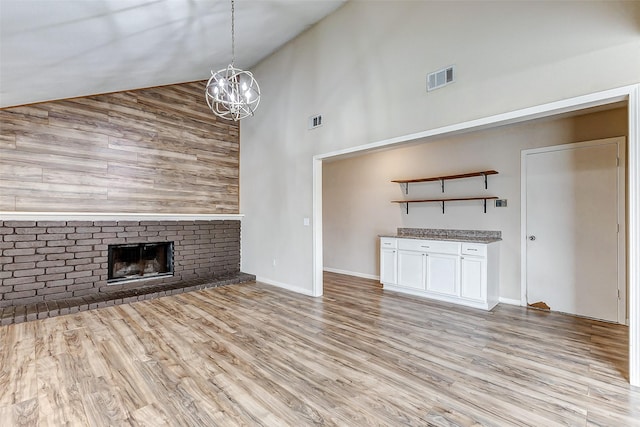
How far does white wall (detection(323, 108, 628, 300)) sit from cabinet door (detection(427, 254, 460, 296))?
2.44 ft

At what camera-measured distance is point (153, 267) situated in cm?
541

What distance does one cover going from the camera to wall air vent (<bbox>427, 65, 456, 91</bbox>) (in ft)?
11.1

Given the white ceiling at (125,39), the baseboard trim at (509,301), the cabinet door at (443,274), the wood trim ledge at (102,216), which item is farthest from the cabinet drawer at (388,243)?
the white ceiling at (125,39)

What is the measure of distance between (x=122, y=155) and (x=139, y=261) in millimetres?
1752

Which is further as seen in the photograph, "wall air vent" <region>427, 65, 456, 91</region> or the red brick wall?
the red brick wall

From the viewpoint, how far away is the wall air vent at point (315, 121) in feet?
15.9

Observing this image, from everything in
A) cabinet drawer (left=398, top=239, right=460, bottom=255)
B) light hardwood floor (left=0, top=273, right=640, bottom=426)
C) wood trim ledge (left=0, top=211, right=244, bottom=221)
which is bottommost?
light hardwood floor (left=0, top=273, right=640, bottom=426)

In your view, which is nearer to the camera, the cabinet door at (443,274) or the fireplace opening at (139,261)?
the cabinet door at (443,274)

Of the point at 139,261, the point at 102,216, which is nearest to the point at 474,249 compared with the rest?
the point at 139,261

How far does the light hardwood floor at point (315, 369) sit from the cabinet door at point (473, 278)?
0.96ft

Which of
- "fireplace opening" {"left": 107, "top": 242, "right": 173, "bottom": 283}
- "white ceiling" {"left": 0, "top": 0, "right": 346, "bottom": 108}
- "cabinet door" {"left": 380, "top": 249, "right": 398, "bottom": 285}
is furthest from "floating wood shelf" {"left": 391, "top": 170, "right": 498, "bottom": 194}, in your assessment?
"fireplace opening" {"left": 107, "top": 242, "right": 173, "bottom": 283}

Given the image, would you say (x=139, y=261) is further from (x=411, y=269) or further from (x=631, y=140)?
(x=631, y=140)

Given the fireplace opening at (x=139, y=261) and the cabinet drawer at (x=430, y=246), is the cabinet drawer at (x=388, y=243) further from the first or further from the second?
the fireplace opening at (x=139, y=261)

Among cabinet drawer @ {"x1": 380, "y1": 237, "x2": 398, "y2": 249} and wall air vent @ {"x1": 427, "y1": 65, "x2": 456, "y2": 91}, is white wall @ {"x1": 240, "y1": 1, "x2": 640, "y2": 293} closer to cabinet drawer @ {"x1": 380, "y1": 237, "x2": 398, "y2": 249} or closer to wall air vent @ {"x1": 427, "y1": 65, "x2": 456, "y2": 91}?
wall air vent @ {"x1": 427, "y1": 65, "x2": 456, "y2": 91}
